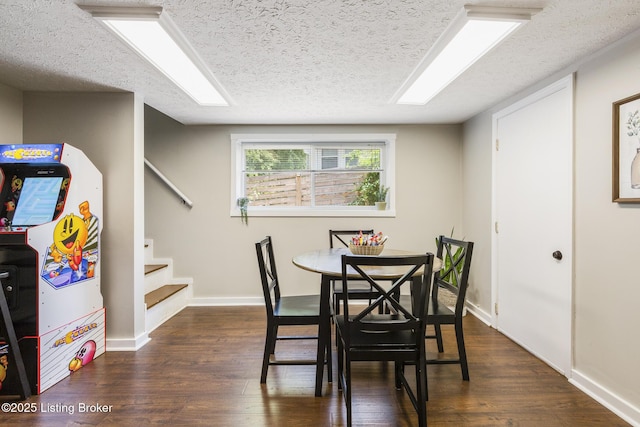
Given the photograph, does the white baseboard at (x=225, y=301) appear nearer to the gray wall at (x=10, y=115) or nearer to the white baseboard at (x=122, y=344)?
the white baseboard at (x=122, y=344)

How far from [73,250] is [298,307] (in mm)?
1717

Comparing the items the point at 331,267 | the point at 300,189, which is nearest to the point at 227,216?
the point at 300,189

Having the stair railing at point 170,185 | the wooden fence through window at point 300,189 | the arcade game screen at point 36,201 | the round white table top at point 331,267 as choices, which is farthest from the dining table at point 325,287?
the stair railing at point 170,185

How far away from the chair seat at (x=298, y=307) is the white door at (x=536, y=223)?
179 centimetres

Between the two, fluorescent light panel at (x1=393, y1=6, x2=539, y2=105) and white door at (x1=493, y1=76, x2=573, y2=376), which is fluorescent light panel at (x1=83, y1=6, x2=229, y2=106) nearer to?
fluorescent light panel at (x1=393, y1=6, x2=539, y2=105)

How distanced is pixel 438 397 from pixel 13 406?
8.64ft

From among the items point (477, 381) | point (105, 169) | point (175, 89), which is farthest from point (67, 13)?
point (477, 381)

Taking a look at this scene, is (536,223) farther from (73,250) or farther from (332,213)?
(73,250)

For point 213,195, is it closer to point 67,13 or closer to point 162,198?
point 162,198

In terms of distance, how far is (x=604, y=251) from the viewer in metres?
2.04

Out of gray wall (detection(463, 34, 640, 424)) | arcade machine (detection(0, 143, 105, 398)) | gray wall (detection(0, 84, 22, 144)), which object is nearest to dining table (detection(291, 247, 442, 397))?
gray wall (detection(463, 34, 640, 424))

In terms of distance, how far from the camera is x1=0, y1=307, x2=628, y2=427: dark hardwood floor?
74.0 inches

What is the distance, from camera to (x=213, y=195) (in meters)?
4.04

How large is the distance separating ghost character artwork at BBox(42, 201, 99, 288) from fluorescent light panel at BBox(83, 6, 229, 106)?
125cm
